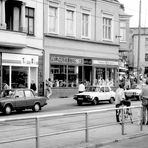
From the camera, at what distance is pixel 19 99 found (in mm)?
22641

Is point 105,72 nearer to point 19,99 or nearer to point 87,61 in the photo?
point 87,61

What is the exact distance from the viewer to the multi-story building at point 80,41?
118 ft

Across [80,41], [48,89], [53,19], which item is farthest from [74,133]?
[80,41]

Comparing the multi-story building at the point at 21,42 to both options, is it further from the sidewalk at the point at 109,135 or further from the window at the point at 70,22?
the sidewalk at the point at 109,135

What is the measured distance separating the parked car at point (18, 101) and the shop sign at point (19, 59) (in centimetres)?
779

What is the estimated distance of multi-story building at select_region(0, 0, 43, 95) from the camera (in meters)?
30.5

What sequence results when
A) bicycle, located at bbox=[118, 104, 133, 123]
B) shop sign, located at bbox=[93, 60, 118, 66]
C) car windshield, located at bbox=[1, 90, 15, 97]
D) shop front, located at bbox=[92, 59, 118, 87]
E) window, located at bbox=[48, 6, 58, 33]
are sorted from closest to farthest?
bicycle, located at bbox=[118, 104, 133, 123], car windshield, located at bbox=[1, 90, 15, 97], window, located at bbox=[48, 6, 58, 33], shop sign, located at bbox=[93, 60, 118, 66], shop front, located at bbox=[92, 59, 118, 87]

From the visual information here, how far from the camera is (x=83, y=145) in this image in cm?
1051

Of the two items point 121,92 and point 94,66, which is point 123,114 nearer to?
point 121,92

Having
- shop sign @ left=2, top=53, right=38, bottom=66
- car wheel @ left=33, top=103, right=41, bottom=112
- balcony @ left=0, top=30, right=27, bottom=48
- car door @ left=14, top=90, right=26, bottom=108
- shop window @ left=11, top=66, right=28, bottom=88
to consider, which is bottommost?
car wheel @ left=33, top=103, right=41, bottom=112

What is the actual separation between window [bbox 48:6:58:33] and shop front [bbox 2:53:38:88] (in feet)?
11.2

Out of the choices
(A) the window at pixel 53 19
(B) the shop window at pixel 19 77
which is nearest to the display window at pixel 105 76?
(A) the window at pixel 53 19

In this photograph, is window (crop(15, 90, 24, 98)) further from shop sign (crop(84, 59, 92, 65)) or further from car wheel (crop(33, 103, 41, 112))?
shop sign (crop(84, 59, 92, 65))

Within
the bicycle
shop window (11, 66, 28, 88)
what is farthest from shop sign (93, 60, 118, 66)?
the bicycle
